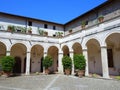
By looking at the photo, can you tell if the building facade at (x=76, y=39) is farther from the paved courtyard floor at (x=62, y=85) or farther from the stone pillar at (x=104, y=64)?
the paved courtyard floor at (x=62, y=85)

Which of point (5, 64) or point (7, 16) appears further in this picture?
point (7, 16)

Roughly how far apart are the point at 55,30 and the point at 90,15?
24.0ft

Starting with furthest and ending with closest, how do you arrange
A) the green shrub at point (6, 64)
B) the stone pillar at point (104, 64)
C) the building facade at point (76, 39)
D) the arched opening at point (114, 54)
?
the arched opening at point (114, 54) < the green shrub at point (6, 64) < the building facade at point (76, 39) < the stone pillar at point (104, 64)

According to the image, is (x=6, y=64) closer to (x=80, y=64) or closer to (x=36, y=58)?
(x=36, y=58)

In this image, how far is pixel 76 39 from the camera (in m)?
16.2

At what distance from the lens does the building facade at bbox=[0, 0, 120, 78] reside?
42.2ft

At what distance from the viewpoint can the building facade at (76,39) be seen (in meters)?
12.9

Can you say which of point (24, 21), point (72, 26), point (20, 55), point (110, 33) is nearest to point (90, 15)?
point (72, 26)

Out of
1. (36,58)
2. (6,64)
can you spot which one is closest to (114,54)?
(36,58)

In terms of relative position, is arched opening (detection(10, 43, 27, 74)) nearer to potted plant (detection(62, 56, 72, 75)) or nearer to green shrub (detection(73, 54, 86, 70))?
potted plant (detection(62, 56, 72, 75))

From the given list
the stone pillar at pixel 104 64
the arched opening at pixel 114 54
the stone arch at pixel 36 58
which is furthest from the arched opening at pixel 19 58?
the arched opening at pixel 114 54

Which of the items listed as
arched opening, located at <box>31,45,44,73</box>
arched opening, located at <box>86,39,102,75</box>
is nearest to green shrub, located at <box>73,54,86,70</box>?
arched opening, located at <box>86,39,102,75</box>

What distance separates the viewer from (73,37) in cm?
1681

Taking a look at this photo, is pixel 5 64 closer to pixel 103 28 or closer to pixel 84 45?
pixel 84 45
